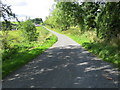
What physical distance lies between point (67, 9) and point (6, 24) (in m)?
10.5

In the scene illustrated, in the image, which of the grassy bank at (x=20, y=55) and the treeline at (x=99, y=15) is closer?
the grassy bank at (x=20, y=55)

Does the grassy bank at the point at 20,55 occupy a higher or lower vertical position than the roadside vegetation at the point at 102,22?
Answer: lower

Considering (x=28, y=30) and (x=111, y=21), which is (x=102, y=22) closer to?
(x=111, y=21)

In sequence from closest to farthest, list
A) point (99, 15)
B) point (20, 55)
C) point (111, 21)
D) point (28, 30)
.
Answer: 1. point (20, 55)
2. point (111, 21)
3. point (99, 15)
4. point (28, 30)

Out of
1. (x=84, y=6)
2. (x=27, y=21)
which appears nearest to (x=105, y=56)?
(x=84, y=6)

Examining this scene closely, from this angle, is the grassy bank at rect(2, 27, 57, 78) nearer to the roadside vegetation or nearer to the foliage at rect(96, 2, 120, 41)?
the roadside vegetation

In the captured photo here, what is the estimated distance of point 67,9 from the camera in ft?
57.9

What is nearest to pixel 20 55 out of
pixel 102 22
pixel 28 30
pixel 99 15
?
pixel 102 22

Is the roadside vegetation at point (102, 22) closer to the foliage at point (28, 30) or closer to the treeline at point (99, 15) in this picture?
the treeline at point (99, 15)

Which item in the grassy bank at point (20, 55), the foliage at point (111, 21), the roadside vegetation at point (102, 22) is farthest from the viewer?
the foliage at point (111, 21)

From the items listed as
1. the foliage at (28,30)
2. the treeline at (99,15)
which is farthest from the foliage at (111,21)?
the foliage at (28,30)

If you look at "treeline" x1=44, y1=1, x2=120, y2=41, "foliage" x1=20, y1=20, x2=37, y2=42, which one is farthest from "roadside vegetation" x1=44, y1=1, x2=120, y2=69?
"foliage" x1=20, y1=20, x2=37, y2=42

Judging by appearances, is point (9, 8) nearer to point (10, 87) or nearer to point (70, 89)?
point (10, 87)

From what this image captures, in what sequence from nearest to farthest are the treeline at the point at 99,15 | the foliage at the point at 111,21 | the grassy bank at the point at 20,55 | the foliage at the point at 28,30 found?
the grassy bank at the point at 20,55 < the foliage at the point at 111,21 < the treeline at the point at 99,15 < the foliage at the point at 28,30
